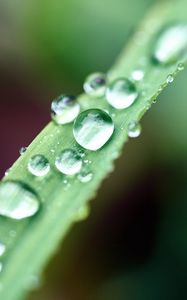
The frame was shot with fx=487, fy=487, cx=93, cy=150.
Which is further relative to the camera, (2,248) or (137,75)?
(137,75)

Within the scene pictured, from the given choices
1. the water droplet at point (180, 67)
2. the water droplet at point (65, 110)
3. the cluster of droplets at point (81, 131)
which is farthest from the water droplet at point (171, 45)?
the water droplet at point (65, 110)

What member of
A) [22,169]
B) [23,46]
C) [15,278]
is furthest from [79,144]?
[23,46]

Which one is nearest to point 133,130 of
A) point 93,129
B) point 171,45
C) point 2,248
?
point 93,129

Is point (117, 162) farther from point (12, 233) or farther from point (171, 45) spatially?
point (12, 233)

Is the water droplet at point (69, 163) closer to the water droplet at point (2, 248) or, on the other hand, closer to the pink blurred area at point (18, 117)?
the water droplet at point (2, 248)

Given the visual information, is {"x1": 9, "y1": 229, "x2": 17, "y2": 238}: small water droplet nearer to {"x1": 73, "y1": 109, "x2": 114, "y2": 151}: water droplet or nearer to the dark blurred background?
{"x1": 73, "y1": 109, "x2": 114, "y2": 151}: water droplet

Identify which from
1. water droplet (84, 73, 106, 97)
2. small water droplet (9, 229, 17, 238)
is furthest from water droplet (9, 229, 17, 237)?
water droplet (84, 73, 106, 97)
